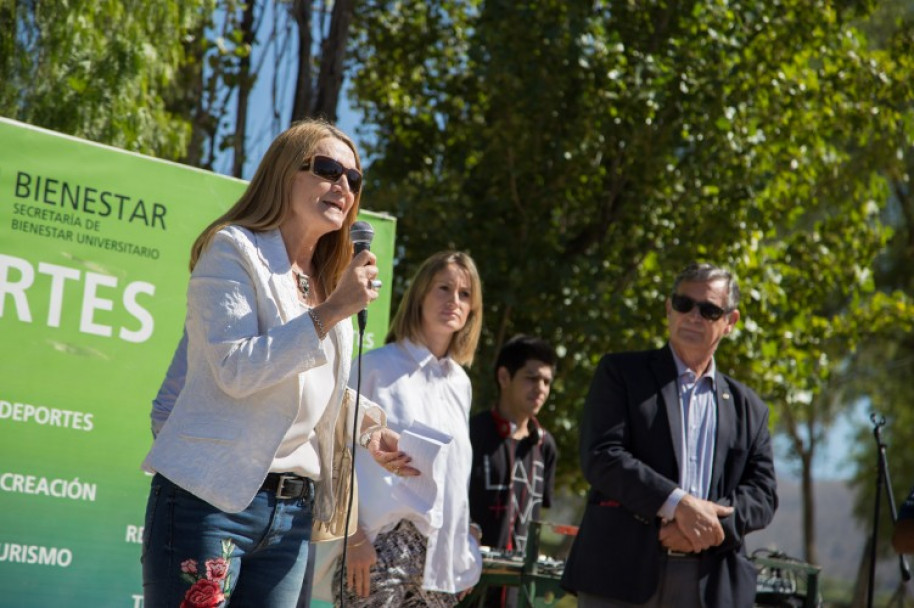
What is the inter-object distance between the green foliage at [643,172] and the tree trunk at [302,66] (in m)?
0.87

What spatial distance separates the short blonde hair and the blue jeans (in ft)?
6.09

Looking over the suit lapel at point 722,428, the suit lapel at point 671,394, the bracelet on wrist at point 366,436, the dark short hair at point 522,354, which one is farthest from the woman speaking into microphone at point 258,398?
the dark short hair at point 522,354

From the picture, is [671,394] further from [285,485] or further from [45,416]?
[45,416]

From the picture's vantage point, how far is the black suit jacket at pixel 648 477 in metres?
4.12

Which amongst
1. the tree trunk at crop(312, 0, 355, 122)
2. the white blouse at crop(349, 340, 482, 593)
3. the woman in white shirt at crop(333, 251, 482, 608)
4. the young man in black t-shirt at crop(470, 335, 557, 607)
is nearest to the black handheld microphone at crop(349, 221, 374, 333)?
the woman in white shirt at crop(333, 251, 482, 608)

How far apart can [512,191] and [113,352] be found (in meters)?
4.59

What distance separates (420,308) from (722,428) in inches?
51.5

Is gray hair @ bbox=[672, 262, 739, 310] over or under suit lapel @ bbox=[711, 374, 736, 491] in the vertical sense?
over

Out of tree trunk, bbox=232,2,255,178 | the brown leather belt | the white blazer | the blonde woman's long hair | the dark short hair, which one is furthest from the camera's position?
tree trunk, bbox=232,2,255,178

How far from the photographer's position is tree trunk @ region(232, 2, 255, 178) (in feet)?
30.4

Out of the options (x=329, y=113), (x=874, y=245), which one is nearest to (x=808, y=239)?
(x=874, y=245)

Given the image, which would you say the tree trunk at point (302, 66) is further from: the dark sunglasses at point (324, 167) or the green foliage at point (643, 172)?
the dark sunglasses at point (324, 167)

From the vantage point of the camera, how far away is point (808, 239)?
9.34 meters

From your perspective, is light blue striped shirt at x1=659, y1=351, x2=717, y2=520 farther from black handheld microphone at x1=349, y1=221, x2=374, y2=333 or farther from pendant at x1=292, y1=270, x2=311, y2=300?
pendant at x1=292, y1=270, x2=311, y2=300
